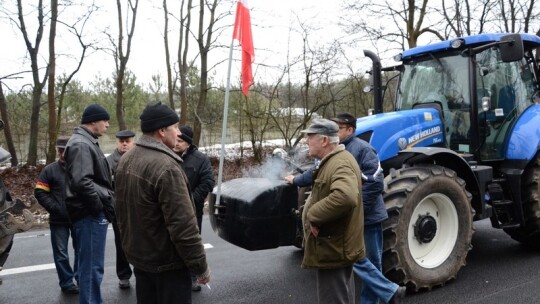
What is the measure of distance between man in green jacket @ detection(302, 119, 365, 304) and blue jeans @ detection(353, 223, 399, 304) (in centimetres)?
56

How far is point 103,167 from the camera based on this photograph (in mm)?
4168

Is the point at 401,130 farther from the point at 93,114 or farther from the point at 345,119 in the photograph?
the point at 93,114

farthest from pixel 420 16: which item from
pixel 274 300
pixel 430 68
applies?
pixel 274 300

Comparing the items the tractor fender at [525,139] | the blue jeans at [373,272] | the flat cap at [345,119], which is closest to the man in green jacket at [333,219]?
the blue jeans at [373,272]

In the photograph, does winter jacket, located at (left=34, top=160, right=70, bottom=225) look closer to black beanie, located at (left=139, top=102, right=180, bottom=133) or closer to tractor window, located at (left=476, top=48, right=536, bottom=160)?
Result: black beanie, located at (left=139, top=102, right=180, bottom=133)

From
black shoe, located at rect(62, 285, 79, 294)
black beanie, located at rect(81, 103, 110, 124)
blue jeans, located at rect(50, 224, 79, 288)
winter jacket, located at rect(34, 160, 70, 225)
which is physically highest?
black beanie, located at rect(81, 103, 110, 124)

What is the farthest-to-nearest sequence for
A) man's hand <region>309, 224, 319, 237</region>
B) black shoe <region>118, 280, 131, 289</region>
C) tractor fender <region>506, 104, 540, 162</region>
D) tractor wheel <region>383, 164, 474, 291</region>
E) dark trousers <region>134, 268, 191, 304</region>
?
tractor fender <region>506, 104, 540, 162</region>
black shoe <region>118, 280, 131, 289</region>
tractor wheel <region>383, 164, 474, 291</region>
man's hand <region>309, 224, 319, 237</region>
dark trousers <region>134, 268, 191, 304</region>

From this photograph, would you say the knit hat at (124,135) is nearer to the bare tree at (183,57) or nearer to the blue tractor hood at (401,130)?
the blue tractor hood at (401,130)

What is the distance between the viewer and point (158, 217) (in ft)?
Result: 9.02

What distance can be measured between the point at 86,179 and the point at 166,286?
→ 1516mm

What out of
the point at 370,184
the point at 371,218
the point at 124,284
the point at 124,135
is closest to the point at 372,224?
the point at 371,218

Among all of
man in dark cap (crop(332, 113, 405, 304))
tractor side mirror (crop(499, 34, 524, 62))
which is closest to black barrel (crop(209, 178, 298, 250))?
man in dark cap (crop(332, 113, 405, 304))

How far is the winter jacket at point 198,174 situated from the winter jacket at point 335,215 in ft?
6.57

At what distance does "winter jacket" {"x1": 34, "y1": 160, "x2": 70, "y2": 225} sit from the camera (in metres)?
5.04
